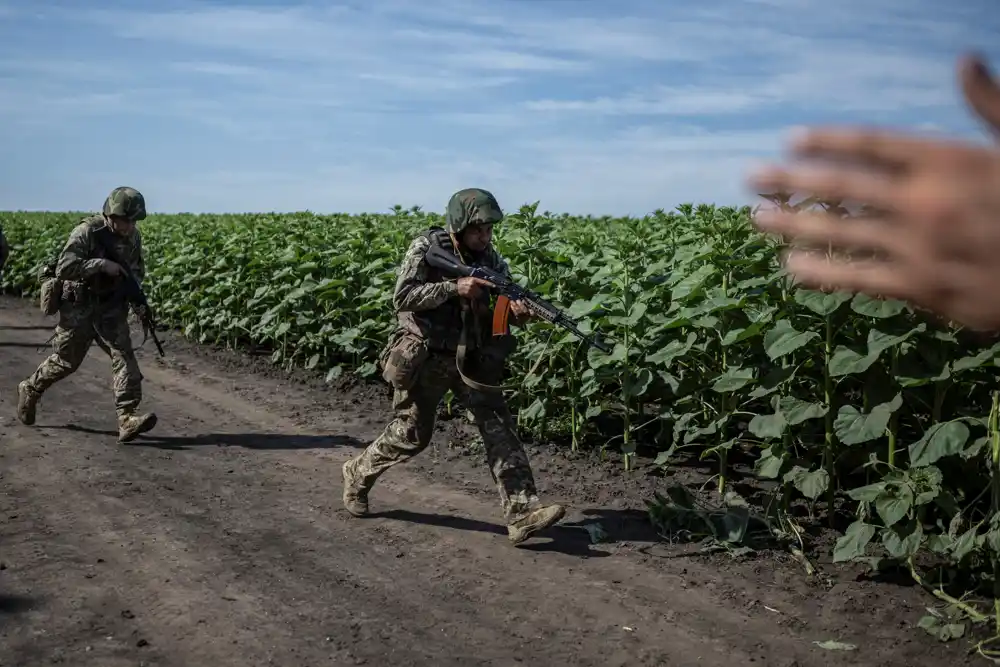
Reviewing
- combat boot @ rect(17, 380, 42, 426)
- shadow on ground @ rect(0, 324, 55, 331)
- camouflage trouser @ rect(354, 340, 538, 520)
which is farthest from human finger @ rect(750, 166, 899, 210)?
shadow on ground @ rect(0, 324, 55, 331)

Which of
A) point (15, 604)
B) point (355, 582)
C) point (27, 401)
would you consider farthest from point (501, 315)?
point (27, 401)

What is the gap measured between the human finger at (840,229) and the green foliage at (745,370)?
2368mm

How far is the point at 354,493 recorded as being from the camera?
7.00 meters

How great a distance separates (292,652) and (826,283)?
3871mm

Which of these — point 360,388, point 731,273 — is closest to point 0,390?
point 360,388

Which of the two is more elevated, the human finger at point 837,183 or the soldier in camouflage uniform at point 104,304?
the human finger at point 837,183

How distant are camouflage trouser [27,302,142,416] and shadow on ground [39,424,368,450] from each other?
1.16ft

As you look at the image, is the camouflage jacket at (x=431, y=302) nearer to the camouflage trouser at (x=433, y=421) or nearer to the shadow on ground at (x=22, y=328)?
the camouflage trouser at (x=433, y=421)

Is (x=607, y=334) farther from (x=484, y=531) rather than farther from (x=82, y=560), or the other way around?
(x=82, y=560)

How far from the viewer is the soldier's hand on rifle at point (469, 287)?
6219mm

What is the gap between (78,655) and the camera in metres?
4.77

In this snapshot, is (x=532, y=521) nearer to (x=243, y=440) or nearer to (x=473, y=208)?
(x=473, y=208)

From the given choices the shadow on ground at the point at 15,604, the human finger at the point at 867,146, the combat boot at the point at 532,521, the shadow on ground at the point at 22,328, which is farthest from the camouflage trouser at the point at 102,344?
the shadow on ground at the point at 22,328

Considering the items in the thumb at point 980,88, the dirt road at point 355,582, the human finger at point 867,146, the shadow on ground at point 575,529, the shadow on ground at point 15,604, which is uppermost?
the thumb at point 980,88
